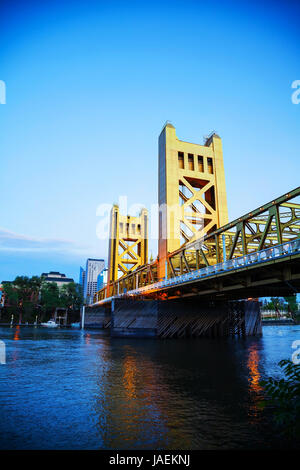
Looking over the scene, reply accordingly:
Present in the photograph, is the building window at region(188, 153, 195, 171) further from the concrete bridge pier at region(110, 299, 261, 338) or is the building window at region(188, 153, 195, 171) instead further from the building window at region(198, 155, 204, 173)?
the concrete bridge pier at region(110, 299, 261, 338)

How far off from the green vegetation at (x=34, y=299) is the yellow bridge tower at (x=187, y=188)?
250 feet

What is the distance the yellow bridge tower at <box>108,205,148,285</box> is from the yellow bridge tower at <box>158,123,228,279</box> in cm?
4208

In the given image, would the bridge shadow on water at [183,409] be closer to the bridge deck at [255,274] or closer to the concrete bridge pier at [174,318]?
the bridge deck at [255,274]

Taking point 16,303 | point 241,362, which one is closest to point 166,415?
point 241,362

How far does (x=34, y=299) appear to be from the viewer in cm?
10900

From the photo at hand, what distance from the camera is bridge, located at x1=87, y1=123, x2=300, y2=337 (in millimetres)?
23797

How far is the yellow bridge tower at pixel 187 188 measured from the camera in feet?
144

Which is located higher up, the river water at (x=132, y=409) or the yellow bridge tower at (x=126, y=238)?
the yellow bridge tower at (x=126, y=238)

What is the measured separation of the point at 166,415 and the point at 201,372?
290 inches

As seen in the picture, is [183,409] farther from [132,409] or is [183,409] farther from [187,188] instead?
[187,188]

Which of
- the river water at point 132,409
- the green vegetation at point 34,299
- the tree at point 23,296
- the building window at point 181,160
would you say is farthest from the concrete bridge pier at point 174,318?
the tree at point 23,296

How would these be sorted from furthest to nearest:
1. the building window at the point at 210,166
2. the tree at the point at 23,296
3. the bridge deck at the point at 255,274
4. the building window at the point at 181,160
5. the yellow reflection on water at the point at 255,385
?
the tree at the point at 23,296 < the building window at the point at 210,166 < the building window at the point at 181,160 < the bridge deck at the point at 255,274 < the yellow reflection on water at the point at 255,385

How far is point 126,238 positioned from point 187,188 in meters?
47.8

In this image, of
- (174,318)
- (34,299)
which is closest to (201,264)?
(174,318)
